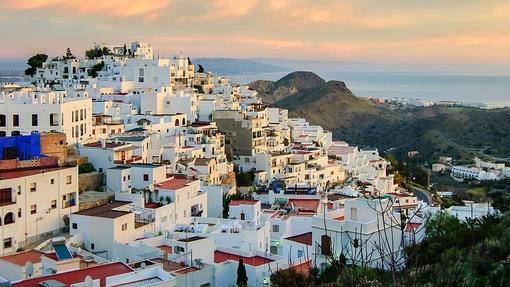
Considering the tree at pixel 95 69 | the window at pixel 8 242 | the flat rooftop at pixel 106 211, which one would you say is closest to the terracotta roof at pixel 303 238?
the flat rooftop at pixel 106 211

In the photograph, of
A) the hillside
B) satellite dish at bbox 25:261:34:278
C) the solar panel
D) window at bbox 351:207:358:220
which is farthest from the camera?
the hillside

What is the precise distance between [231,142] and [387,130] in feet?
138

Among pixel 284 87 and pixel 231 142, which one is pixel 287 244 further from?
pixel 284 87

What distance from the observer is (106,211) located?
1792 cm

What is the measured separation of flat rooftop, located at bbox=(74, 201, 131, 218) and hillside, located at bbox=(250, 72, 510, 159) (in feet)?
139

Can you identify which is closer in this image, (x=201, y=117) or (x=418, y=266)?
(x=418, y=266)

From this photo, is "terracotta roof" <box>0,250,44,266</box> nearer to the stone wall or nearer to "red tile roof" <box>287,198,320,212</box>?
the stone wall

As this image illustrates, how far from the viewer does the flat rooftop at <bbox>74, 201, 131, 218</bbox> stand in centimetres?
1734

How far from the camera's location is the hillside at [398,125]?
61472mm

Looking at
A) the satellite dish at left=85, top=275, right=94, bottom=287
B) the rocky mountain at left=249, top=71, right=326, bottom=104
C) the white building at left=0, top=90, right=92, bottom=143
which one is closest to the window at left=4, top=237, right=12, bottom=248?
the satellite dish at left=85, top=275, right=94, bottom=287

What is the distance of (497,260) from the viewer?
9375 millimetres

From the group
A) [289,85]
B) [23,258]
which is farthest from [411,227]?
[289,85]

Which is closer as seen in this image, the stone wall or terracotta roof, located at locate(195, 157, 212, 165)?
the stone wall

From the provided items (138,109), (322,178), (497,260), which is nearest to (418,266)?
(497,260)
